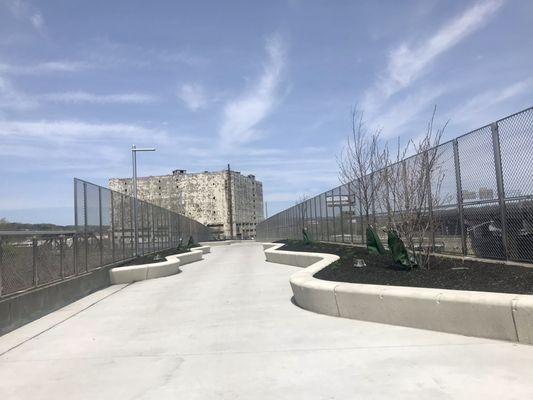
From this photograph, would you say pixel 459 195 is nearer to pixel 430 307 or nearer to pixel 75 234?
pixel 430 307

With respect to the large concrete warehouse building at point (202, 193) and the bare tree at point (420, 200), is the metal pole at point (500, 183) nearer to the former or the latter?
the bare tree at point (420, 200)

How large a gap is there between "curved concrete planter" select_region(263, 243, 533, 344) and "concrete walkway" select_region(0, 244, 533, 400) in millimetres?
151

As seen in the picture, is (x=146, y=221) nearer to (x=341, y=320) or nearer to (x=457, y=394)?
(x=341, y=320)

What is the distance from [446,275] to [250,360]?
160 inches

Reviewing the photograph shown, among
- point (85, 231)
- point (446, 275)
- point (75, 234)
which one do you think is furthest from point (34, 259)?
point (446, 275)

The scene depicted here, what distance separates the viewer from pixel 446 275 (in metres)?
8.91

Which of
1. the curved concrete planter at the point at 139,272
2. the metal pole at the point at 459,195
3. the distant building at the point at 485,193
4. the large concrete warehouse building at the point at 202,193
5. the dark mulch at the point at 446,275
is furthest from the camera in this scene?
the large concrete warehouse building at the point at 202,193

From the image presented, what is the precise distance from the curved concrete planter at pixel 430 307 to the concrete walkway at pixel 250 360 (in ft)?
0.50

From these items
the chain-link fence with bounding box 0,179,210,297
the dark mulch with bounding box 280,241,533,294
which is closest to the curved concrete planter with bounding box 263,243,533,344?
the dark mulch with bounding box 280,241,533,294

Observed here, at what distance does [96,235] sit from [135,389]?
10343 mm

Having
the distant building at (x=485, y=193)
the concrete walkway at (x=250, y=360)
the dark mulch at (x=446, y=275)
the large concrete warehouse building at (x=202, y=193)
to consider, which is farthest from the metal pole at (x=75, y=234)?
the large concrete warehouse building at (x=202, y=193)

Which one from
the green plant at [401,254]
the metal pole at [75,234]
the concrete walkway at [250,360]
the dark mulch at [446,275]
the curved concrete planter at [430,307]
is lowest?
the concrete walkway at [250,360]

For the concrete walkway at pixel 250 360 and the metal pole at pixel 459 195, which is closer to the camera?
the concrete walkway at pixel 250 360

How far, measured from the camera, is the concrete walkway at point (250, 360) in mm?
5133
